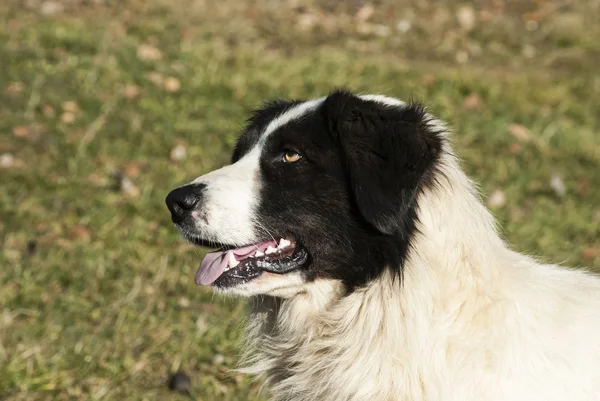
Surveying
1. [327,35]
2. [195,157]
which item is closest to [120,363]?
[195,157]

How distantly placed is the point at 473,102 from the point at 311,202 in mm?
6000

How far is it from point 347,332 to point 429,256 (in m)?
0.46

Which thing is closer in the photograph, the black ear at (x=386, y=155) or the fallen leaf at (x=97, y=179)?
the black ear at (x=386, y=155)

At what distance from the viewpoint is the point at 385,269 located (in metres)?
3.29

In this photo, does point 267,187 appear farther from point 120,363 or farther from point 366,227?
point 120,363

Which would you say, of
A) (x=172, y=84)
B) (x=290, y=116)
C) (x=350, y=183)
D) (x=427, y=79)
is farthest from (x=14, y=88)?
(x=350, y=183)

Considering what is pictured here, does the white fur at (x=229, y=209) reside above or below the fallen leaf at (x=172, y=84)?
above

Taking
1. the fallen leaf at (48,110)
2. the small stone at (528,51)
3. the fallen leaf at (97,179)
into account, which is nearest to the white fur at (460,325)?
the fallen leaf at (97,179)

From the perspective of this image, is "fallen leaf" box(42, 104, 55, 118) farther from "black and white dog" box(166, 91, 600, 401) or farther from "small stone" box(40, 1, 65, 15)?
"black and white dog" box(166, 91, 600, 401)

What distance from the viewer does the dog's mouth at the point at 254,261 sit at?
3.40 m

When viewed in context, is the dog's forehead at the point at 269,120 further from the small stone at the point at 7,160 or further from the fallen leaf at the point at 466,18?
the fallen leaf at the point at 466,18

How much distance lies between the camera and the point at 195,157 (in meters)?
7.49

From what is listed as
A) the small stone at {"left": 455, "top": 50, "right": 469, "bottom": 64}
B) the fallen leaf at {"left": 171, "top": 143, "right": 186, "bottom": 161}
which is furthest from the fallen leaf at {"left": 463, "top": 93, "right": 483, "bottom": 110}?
the fallen leaf at {"left": 171, "top": 143, "right": 186, "bottom": 161}

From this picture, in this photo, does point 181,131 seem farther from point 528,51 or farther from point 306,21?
point 528,51
